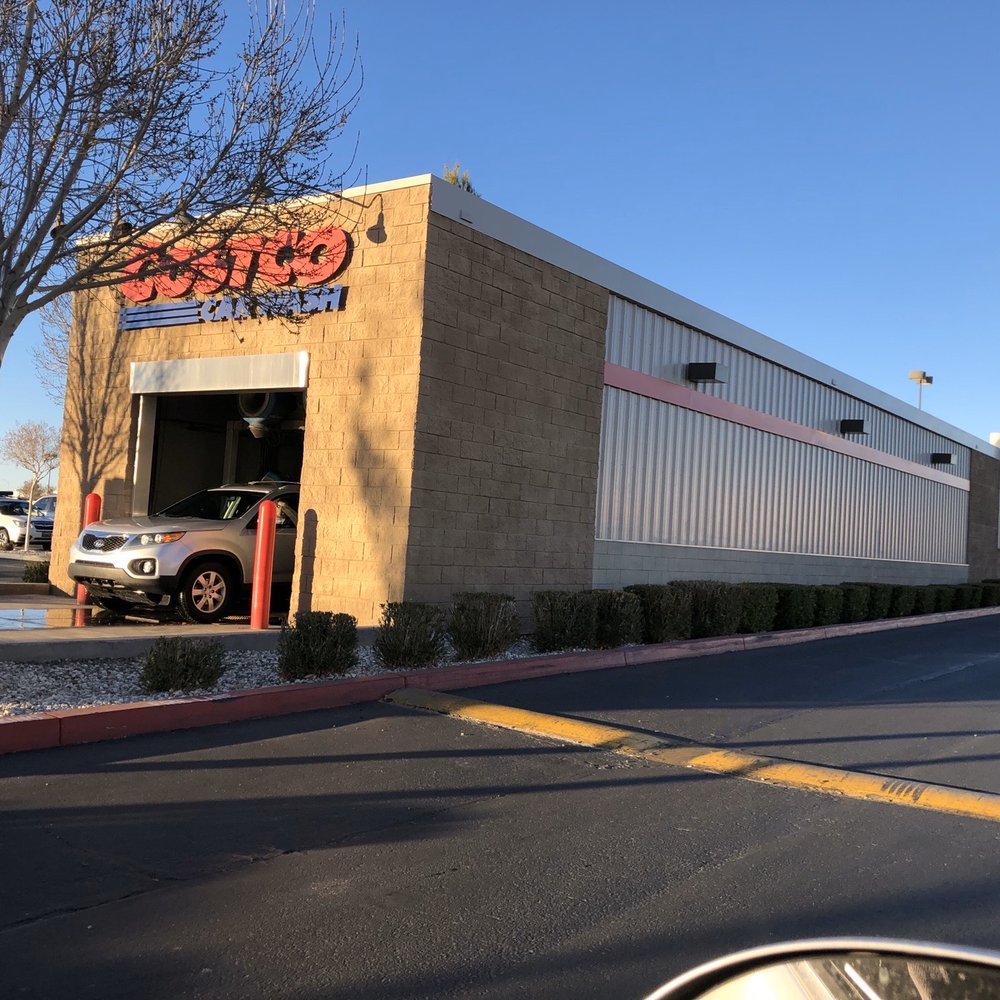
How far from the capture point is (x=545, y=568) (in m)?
13.5

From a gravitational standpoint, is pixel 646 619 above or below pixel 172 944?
above

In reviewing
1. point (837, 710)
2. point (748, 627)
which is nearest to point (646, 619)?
point (748, 627)

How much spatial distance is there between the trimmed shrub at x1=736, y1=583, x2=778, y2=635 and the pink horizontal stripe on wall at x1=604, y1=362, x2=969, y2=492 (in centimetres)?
330

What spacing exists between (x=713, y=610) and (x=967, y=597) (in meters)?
14.5

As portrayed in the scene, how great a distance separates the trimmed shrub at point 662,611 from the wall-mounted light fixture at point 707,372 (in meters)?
4.44

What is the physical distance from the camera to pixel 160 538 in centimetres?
1159

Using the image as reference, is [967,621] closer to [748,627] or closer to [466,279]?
[748,627]

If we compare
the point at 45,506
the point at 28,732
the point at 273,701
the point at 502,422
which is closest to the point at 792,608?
the point at 502,422

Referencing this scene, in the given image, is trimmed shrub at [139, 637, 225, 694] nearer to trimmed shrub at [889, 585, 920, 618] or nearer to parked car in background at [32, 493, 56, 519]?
trimmed shrub at [889, 585, 920, 618]

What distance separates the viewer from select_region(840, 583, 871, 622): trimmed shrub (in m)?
18.5

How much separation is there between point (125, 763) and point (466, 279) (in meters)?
7.50

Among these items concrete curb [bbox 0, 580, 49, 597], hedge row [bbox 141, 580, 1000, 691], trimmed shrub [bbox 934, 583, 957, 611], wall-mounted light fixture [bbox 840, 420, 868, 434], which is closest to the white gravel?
hedge row [bbox 141, 580, 1000, 691]

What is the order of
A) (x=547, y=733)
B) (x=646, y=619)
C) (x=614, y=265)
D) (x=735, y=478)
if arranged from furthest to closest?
(x=735, y=478) → (x=614, y=265) → (x=646, y=619) → (x=547, y=733)

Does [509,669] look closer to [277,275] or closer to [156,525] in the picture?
[156,525]
